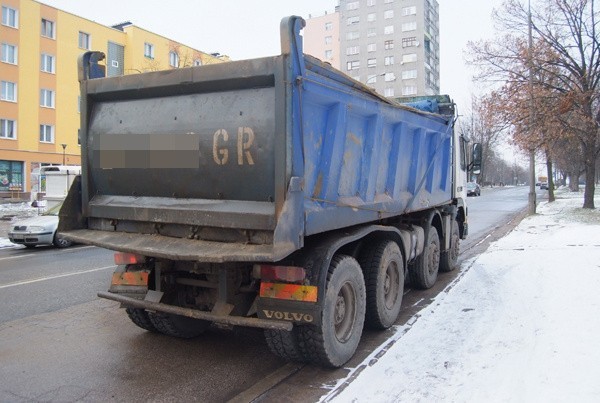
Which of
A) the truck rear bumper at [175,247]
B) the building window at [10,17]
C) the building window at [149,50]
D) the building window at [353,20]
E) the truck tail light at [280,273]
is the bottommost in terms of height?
the truck tail light at [280,273]

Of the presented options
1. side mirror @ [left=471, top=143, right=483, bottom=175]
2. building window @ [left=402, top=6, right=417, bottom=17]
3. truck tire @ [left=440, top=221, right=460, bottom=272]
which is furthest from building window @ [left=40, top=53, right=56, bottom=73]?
building window @ [left=402, top=6, right=417, bottom=17]

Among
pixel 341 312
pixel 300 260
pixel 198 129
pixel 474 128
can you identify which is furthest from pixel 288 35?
pixel 474 128

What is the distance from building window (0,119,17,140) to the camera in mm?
34312

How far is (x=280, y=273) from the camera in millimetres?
3939

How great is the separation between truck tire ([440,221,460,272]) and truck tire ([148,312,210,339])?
498 centimetres

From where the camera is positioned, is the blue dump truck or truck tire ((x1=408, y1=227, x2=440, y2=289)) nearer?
the blue dump truck

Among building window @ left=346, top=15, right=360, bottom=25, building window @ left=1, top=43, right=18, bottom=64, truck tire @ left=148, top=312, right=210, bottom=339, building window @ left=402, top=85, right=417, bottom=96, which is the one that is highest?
building window @ left=346, top=15, right=360, bottom=25

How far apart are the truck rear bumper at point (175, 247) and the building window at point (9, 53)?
121 ft

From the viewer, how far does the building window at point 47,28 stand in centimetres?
3722

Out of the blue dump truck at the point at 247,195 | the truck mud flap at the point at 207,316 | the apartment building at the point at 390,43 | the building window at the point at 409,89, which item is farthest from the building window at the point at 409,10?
the truck mud flap at the point at 207,316

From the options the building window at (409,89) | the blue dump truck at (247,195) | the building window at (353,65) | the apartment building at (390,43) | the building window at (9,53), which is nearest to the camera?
the blue dump truck at (247,195)

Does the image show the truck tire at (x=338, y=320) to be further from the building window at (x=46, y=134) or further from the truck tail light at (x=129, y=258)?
the building window at (x=46, y=134)

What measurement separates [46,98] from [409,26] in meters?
68.0

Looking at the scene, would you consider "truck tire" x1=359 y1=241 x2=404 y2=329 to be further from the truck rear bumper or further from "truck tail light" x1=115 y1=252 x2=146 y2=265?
"truck tail light" x1=115 y1=252 x2=146 y2=265
